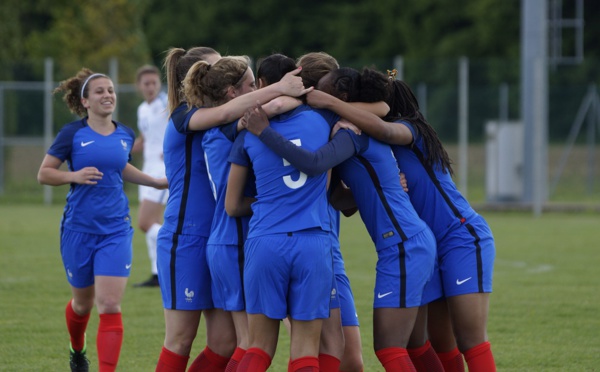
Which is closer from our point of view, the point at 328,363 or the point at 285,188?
the point at 285,188

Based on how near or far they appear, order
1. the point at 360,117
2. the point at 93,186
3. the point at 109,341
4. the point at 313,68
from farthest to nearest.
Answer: the point at 93,186, the point at 109,341, the point at 313,68, the point at 360,117

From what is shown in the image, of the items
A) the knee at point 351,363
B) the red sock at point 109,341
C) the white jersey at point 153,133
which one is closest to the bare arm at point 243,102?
the knee at point 351,363

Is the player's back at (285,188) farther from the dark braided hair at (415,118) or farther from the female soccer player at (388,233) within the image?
the dark braided hair at (415,118)

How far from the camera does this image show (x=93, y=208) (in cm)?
654

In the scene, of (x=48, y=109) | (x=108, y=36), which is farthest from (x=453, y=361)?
(x=108, y=36)

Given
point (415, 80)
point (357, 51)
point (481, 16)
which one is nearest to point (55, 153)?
point (415, 80)

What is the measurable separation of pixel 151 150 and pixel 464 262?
6.39m

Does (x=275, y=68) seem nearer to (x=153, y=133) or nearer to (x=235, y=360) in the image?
(x=235, y=360)

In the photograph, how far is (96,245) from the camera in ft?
21.3

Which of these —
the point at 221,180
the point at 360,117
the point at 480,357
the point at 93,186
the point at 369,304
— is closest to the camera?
the point at 360,117

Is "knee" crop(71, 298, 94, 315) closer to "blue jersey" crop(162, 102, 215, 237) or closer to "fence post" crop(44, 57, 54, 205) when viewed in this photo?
"blue jersey" crop(162, 102, 215, 237)

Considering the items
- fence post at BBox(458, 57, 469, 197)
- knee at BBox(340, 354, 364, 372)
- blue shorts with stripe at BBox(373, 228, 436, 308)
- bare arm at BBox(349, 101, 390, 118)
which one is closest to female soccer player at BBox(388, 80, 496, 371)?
bare arm at BBox(349, 101, 390, 118)

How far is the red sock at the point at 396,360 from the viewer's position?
507cm

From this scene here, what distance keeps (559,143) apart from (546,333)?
18.5 metres
